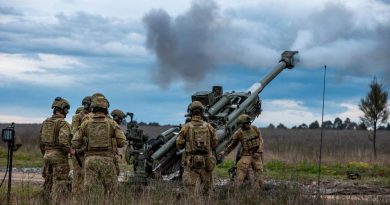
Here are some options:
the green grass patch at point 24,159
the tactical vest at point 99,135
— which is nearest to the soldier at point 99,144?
the tactical vest at point 99,135

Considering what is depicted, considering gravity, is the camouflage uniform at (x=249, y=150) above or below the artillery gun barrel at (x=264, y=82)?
below

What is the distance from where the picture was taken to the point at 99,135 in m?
11.8

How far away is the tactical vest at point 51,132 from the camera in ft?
43.1

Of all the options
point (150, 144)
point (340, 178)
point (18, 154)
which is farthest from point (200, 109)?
point (18, 154)

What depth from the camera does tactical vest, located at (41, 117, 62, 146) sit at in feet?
43.1

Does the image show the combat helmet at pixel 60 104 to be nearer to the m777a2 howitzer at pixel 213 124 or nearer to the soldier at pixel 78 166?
the soldier at pixel 78 166

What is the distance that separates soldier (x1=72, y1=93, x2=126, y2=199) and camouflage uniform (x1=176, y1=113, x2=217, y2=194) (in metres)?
1.61

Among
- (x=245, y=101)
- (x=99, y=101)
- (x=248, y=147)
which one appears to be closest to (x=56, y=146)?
(x=99, y=101)

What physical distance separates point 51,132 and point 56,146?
28 cm

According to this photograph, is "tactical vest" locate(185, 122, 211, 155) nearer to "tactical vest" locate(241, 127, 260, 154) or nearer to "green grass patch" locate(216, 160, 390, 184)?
"tactical vest" locate(241, 127, 260, 154)

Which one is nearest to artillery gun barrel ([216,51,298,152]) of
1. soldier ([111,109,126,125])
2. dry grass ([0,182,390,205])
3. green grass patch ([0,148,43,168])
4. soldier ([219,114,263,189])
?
soldier ([219,114,263,189])

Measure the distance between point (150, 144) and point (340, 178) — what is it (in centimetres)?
906

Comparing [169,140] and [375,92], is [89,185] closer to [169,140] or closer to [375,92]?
[169,140]

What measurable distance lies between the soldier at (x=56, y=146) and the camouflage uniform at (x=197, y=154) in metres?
2.11
